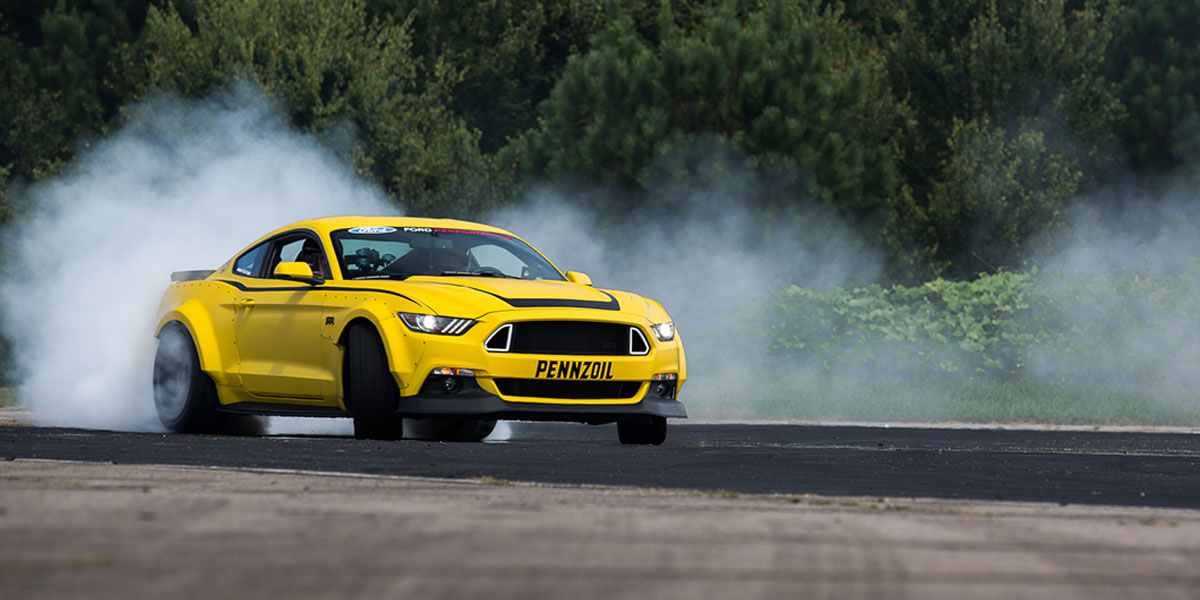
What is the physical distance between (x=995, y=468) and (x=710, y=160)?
17.2 meters

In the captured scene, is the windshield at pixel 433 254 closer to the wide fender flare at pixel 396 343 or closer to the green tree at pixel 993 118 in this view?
the wide fender flare at pixel 396 343

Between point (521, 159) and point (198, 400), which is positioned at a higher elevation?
point (521, 159)

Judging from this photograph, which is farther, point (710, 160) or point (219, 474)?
point (710, 160)

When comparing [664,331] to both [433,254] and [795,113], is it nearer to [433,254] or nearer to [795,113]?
[433,254]

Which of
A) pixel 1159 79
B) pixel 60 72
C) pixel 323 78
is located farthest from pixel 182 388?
pixel 60 72

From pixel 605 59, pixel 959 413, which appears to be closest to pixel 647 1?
pixel 605 59

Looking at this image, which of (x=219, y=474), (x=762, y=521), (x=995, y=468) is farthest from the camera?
(x=995, y=468)

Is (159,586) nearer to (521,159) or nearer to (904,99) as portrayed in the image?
(521,159)

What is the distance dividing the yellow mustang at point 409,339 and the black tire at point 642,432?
1 cm

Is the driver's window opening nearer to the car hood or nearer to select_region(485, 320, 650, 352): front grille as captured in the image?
the car hood

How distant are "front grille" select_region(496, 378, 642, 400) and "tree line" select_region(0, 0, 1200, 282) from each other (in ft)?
51.9

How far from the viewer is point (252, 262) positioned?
43.2ft

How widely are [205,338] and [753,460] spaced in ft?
13.9

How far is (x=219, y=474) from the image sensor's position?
8.65m
